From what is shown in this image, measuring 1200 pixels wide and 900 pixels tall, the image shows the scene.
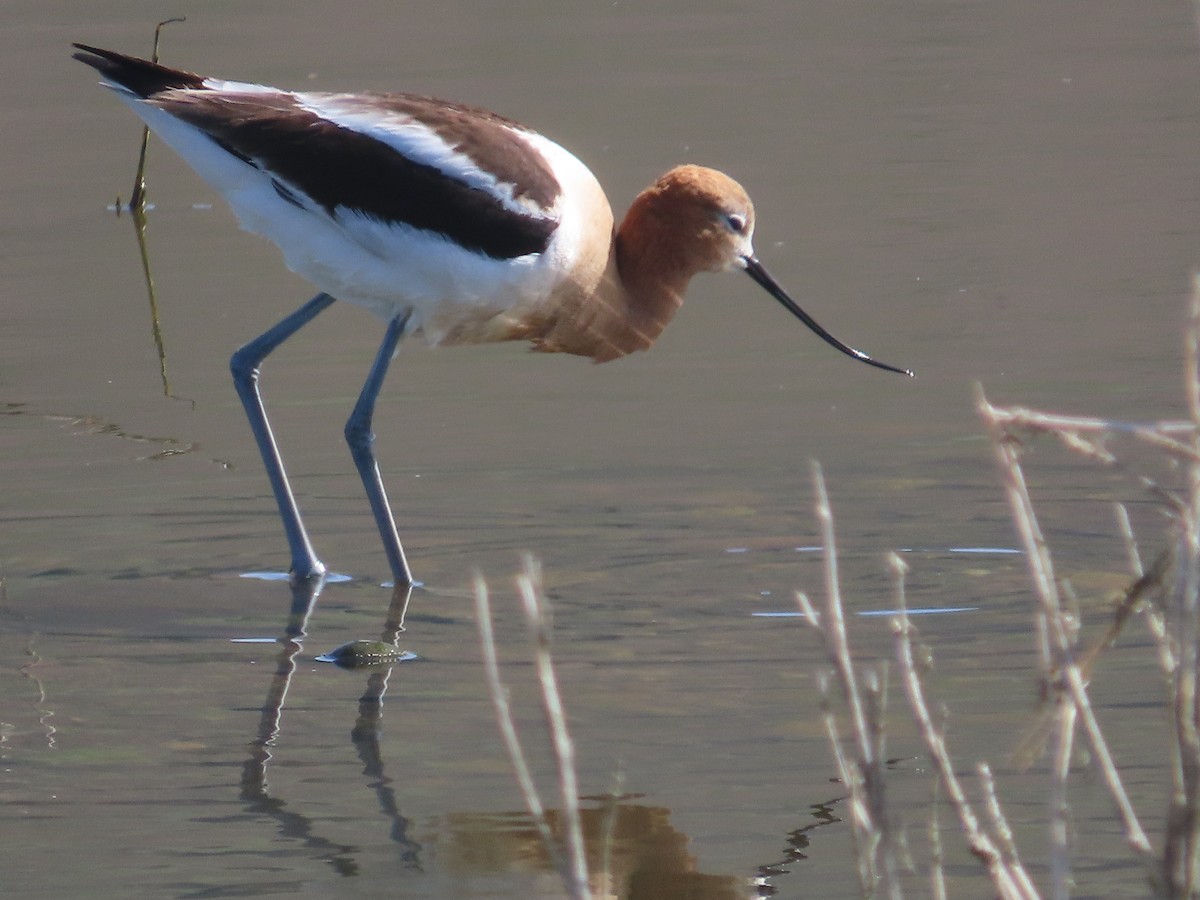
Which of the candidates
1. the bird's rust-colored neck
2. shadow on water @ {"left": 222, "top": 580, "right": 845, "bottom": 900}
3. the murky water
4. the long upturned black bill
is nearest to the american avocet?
the bird's rust-colored neck

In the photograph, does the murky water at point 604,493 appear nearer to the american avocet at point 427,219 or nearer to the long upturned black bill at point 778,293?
the long upturned black bill at point 778,293

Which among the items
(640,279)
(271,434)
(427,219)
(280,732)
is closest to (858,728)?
(280,732)

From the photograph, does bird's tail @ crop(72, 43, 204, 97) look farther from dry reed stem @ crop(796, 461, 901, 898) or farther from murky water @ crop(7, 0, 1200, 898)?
dry reed stem @ crop(796, 461, 901, 898)

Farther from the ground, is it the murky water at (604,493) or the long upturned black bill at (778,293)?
the long upturned black bill at (778,293)

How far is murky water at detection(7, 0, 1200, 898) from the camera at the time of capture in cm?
425

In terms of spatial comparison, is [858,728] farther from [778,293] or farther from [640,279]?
[778,293]

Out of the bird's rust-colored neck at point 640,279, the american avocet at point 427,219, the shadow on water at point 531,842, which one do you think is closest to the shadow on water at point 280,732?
the shadow on water at point 531,842

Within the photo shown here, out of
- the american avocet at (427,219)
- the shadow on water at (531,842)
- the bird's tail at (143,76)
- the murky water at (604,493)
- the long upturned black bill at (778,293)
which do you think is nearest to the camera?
the shadow on water at (531,842)

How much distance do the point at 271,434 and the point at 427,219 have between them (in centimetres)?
91

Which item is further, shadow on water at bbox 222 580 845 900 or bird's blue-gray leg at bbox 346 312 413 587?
bird's blue-gray leg at bbox 346 312 413 587

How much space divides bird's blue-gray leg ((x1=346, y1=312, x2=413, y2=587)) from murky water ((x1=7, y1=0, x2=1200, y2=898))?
12cm

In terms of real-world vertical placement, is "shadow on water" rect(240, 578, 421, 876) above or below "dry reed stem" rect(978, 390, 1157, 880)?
below

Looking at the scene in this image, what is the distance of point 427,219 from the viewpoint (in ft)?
19.0

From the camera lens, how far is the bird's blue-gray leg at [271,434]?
5926 millimetres
